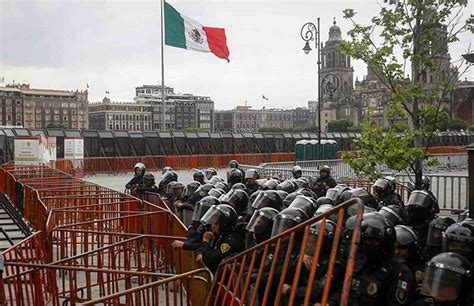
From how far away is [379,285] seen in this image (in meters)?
4.60

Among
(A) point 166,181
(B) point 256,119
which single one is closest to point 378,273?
(A) point 166,181

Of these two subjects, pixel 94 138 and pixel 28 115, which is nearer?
pixel 94 138

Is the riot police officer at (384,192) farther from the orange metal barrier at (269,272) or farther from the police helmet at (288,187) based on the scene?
the orange metal barrier at (269,272)

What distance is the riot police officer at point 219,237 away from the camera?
6348mm

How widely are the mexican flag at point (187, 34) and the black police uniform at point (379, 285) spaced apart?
28311 mm

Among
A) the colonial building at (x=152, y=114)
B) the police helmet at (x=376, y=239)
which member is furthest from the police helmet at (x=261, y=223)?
the colonial building at (x=152, y=114)

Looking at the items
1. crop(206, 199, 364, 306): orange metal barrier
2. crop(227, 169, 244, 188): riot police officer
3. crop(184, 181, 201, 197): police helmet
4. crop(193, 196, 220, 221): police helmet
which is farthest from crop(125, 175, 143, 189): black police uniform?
crop(206, 199, 364, 306): orange metal barrier

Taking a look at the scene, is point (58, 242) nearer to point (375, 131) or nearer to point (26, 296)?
point (26, 296)

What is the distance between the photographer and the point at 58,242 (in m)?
8.45

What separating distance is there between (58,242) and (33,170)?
30.5 ft

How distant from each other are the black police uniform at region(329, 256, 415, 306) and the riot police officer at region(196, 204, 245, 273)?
6.30ft

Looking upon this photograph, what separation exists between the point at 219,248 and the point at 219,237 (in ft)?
0.62

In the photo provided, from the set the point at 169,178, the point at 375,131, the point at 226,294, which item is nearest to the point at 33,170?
the point at 169,178

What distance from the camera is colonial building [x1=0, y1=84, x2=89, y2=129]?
134m
